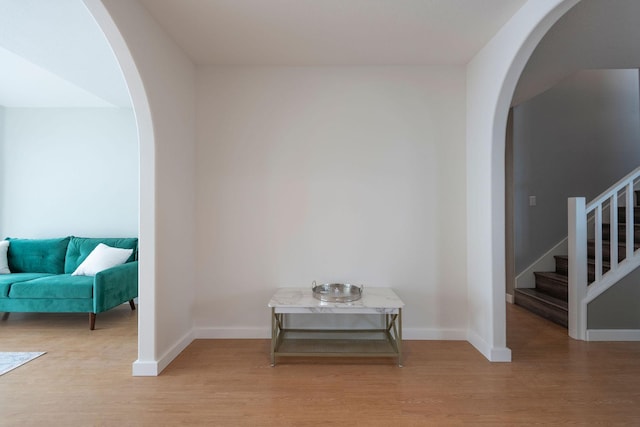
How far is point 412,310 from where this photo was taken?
11.0 feet

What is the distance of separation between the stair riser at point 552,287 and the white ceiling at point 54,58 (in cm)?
519

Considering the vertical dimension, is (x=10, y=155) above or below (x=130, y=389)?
above

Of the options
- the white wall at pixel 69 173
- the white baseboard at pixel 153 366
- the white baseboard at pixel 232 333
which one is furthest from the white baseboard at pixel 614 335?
the white wall at pixel 69 173

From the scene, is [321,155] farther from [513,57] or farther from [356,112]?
[513,57]

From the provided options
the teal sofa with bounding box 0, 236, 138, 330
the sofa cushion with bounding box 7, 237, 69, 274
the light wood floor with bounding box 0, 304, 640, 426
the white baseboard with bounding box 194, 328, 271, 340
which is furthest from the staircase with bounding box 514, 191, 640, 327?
the sofa cushion with bounding box 7, 237, 69, 274

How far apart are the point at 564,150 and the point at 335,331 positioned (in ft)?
13.2

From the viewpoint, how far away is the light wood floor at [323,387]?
2021mm

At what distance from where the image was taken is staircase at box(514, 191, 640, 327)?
3703mm

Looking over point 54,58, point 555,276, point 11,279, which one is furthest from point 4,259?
point 555,276

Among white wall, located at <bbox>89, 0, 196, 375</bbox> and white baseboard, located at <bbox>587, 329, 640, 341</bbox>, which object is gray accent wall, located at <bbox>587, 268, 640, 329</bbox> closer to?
white baseboard, located at <bbox>587, 329, 640, 341</bbox>

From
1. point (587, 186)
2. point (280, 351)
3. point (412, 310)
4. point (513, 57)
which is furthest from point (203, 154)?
point (587, 186)

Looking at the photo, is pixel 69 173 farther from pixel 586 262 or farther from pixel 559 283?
pixel 559 283

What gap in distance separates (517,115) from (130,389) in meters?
5.14

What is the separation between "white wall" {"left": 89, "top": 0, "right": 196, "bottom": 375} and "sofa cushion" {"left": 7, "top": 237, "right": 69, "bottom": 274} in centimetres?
228
